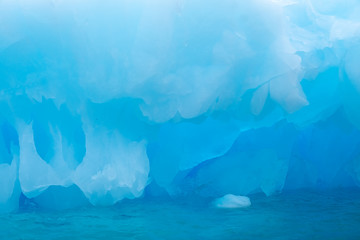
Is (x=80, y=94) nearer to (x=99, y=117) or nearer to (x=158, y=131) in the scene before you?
(x=99, y=117)

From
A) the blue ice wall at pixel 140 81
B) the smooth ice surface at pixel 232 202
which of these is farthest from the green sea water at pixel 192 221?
the blue ice wall at pixel 140 81

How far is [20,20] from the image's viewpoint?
320 centimetres

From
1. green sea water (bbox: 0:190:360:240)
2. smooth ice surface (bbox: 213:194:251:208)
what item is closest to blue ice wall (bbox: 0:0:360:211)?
green sea water (bbox: 0:190:360:240)

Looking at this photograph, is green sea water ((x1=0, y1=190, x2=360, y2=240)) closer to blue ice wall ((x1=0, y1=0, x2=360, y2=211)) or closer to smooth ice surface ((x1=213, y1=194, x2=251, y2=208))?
smooth ice surface ((x1=213, y1=194, x2=251, y2=208))

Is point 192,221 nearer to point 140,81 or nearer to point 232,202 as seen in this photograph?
point 232,202

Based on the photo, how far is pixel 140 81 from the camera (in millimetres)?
3293

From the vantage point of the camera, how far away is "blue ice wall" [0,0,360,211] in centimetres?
326

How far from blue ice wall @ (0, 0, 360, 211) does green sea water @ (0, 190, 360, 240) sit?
22cm

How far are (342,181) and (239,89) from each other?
177cm

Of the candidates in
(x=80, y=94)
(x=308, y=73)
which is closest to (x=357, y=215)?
(x=308, y=73)

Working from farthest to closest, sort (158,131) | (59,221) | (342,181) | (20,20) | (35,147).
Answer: (342,181) → (158,131) → (35,147) → (20,20) → (59,221)

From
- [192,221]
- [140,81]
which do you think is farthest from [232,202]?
[140,81]

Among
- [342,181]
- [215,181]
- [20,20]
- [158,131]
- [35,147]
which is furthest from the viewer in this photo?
[342,181]

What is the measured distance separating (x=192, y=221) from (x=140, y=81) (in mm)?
1078
